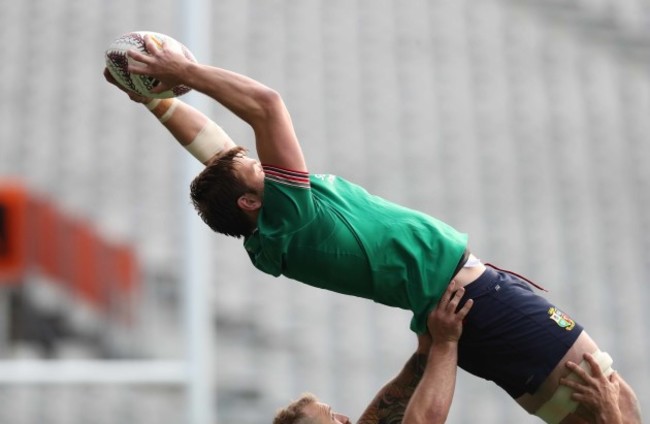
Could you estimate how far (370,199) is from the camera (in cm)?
366

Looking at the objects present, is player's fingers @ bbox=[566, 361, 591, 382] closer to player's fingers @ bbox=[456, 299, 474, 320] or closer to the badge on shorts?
the badge on shorts

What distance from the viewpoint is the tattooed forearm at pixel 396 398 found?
3.90 m

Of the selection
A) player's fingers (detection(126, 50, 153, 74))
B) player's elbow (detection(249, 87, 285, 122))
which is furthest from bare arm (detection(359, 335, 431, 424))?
player's fingers (detection(126, 50, 153, 74))

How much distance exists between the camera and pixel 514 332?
3566 millimetres

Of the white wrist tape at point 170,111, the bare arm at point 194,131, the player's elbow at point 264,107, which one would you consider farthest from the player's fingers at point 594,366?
the white wrist tape at point 170,111

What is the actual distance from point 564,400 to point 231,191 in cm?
113

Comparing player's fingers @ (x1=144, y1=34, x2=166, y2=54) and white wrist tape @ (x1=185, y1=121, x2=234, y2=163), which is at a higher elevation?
player's fingers @ (x1=144, y1=34, x2=166, y2=54)

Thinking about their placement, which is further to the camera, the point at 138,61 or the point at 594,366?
the point at 594,366

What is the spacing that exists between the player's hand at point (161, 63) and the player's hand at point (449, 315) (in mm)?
970

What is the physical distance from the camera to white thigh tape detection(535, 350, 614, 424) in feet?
11.7

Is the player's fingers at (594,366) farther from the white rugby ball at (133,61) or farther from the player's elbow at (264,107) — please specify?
the white rugby ball at (133,61)

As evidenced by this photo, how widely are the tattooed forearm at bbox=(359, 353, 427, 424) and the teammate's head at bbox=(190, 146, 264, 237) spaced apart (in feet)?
2.31

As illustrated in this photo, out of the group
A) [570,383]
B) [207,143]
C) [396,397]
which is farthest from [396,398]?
[207,143]

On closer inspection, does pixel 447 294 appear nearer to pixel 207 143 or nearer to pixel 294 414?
pixel 294 414
